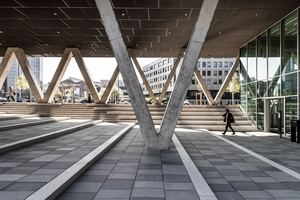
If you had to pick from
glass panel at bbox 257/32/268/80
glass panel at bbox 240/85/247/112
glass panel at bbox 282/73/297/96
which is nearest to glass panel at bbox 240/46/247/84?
glass panel at bbox 240/85/247/112

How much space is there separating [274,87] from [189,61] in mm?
9903

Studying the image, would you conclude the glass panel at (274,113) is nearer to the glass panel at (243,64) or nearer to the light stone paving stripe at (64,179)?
the glass panel at (243,64)

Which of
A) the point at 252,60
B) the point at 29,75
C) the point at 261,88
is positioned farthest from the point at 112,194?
the point at 29,75

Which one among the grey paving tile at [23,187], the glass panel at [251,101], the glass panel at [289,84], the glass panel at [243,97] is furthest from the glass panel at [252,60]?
the grey paving tile at [23,187]

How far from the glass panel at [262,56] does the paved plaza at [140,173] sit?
911 cm

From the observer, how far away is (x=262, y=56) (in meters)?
17.4

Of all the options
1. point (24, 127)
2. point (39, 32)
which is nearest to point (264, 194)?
point (24, 127)

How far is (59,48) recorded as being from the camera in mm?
23266

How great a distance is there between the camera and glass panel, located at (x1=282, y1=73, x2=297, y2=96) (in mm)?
13227

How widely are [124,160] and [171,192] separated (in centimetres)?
291

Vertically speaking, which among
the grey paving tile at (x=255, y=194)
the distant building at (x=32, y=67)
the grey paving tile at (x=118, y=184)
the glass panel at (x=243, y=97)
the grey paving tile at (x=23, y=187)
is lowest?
the grey paving tile at (x=255, y=194)

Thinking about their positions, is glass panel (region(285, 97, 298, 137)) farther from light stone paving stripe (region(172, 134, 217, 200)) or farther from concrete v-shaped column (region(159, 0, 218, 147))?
light stone paving stripe (region(172, 134, 217, 200))

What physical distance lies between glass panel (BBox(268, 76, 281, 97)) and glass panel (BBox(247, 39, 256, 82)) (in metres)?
2.69

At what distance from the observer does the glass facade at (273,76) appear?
13.5m
